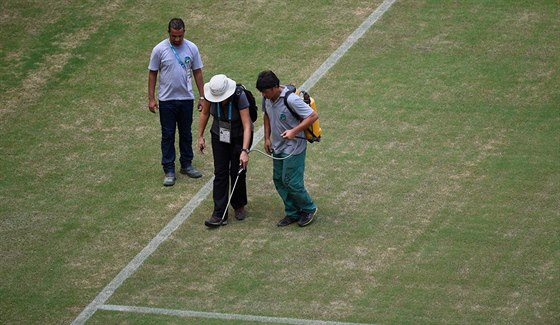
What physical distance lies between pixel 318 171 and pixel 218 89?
2.21 meters

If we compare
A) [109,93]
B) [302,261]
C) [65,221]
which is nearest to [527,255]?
[302,261]

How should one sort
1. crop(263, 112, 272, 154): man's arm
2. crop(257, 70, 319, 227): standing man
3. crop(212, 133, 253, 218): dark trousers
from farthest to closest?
1. crop(212, 133, 253, 218): dark trousers
2. crop(263, 112, 272, 154): man's arm
3. crop(257, 70, 319, 227): standing man

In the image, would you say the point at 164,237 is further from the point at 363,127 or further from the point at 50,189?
the point at 363,127

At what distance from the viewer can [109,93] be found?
53.0ft

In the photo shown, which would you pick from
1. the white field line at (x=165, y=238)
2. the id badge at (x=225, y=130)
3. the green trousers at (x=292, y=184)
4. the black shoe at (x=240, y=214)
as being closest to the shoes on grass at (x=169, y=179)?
the white field line at (x=165, y=238)

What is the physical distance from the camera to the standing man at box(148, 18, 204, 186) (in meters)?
13.5

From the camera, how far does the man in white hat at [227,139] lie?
12109 millimetres

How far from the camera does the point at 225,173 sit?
41.0ft

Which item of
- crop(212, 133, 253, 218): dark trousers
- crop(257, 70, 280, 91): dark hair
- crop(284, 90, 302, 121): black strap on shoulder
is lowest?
crop(212, 133, 253, 218): dark trousers

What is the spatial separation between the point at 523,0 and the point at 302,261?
8316 millimetres

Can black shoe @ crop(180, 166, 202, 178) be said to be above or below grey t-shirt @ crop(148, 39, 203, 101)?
below

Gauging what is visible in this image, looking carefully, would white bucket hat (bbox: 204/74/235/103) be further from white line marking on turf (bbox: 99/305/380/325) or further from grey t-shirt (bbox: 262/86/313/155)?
white line marking on turf (bbox: 99/305/380/325)

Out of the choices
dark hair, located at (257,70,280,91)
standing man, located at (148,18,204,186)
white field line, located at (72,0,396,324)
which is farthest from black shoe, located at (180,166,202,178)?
dark hair, located at (257,70,280,91)

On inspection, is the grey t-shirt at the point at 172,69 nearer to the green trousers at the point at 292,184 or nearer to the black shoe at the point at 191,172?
the black shoe at the point at 191,172
